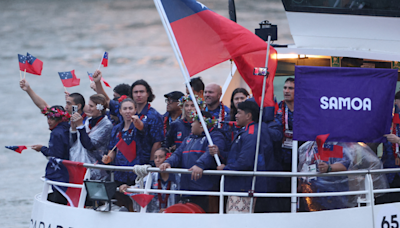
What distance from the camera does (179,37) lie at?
21.7ft

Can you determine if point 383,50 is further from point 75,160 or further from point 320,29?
point 75,160

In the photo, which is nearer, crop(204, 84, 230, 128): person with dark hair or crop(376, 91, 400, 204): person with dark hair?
crop(376, 91, 400, 204): person with dark hair

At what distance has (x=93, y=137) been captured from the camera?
7316 mm

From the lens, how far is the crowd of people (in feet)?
19.7

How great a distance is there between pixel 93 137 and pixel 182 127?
1298 millimetres

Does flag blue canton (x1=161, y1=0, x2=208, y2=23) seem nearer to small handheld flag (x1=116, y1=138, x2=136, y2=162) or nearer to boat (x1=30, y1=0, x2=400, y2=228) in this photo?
small handheld flag (x1=116, y1=138, x2=136, y2=162)

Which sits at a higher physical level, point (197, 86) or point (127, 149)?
point (197, 86)

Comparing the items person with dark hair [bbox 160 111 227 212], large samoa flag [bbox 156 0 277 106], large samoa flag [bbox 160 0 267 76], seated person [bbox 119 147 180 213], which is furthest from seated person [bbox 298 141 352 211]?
seated person [bbox 119 147 180 213]

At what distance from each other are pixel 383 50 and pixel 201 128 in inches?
154

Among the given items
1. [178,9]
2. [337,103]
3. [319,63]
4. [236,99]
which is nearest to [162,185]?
[236,99]

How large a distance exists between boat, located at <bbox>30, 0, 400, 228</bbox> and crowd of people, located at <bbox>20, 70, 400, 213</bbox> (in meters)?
0.30

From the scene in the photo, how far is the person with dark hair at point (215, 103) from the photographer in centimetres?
723

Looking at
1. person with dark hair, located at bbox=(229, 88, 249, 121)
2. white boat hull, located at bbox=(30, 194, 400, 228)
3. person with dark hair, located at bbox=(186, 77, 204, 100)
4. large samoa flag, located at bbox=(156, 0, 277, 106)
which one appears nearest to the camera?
white boat hull, located at bbox=(30, 194, 400, 228)

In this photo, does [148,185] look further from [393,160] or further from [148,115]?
[393,160]
